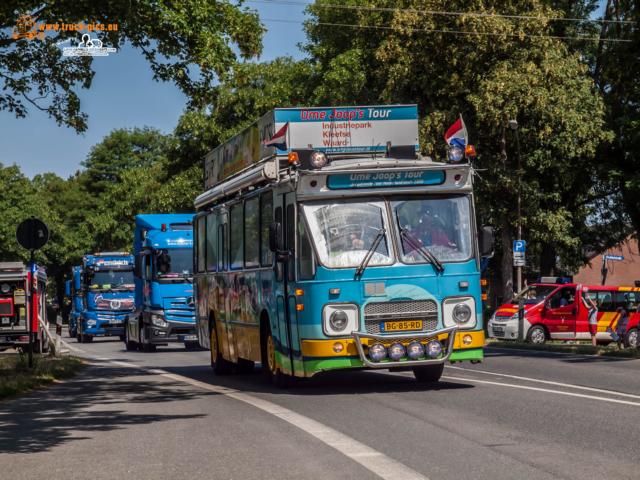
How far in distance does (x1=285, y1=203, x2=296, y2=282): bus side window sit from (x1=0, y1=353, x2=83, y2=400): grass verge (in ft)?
14.3

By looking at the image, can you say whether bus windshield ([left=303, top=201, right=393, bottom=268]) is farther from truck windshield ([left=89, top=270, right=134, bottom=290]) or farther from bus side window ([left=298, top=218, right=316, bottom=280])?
truck windshield ([left=89, top=270, right=134, bottom=290])

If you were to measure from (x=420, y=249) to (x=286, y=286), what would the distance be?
187 cm

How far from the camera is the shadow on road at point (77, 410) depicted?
11.6 m

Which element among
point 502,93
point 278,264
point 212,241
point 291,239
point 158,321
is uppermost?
point 502,93

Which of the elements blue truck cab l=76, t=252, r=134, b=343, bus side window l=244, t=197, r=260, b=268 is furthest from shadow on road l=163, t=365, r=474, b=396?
blue truck cab l=76, t=252, r=134, b=343

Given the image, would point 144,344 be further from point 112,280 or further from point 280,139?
point 280,139

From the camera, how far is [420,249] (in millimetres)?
15922

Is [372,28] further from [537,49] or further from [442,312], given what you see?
[442,312]

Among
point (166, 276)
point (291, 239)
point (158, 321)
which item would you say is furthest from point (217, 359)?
point (158, 321)

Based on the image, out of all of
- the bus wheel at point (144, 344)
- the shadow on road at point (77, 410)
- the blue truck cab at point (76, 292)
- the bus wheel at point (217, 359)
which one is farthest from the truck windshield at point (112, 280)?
the shadow on road at point (77, 410)

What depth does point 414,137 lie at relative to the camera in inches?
685

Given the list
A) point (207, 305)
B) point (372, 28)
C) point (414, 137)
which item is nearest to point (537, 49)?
point (372, 28)

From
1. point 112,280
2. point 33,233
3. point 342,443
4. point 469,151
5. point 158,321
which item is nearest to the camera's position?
point 342,443

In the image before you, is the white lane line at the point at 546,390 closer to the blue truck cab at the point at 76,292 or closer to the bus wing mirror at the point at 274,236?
the bus wing mirror at the point at 274,236
